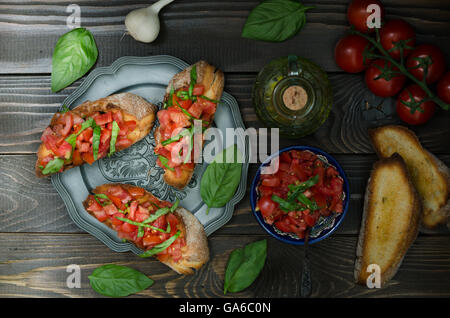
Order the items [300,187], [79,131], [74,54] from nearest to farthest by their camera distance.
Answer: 1. [300,187]
2. [79,131]
3. [74,54]

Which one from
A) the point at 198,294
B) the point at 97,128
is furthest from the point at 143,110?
the point at 198,294

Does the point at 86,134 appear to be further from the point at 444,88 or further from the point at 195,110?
the point at 444,88

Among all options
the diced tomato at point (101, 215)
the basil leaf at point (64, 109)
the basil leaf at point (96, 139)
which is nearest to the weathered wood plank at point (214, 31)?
the basil leaf at point (64, 109)

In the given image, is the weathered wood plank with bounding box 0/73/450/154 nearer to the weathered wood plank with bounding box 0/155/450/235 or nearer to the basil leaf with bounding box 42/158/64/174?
the weathered wood plank with bounding box 0/155/450/235

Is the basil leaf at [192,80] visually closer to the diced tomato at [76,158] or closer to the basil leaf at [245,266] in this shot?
the diced tomato at [76,158]

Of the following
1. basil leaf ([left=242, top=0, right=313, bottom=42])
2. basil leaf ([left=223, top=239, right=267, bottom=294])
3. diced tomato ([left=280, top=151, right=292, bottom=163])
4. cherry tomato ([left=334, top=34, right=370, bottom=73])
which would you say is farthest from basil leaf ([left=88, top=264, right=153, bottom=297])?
cherry tomato ([left=334, top=34, right=370, bottom=73])

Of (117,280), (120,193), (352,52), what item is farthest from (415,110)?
(117,280)
